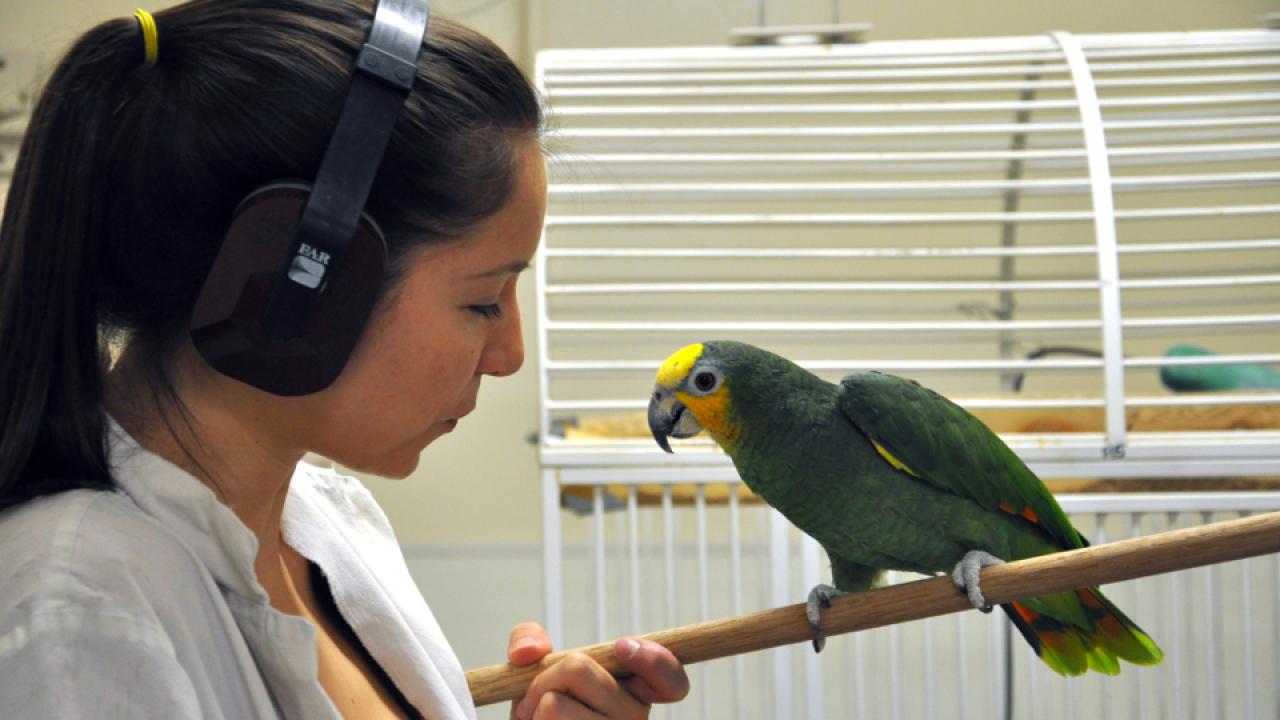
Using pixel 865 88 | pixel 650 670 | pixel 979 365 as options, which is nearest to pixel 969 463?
pixel 650 670

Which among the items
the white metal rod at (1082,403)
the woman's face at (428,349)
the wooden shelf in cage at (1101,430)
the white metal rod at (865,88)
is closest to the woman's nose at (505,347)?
the woman's face at (428,349)

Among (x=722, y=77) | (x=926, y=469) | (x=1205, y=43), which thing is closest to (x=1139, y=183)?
(x=1205, y=43)

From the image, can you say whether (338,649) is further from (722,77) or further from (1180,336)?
(1180,336)

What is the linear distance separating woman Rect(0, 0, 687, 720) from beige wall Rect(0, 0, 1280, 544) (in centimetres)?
172

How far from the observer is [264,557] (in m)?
0.65

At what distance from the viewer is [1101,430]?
1501 mm

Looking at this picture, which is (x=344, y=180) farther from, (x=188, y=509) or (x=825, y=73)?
(x=825, y=73)

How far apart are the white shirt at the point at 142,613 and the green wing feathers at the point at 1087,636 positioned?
0.65 metres

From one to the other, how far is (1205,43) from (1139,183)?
0.29 m

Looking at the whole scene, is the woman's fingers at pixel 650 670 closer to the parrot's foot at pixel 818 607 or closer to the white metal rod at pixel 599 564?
the parrot's foot at pixel 818 607

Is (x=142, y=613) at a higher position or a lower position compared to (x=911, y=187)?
lower

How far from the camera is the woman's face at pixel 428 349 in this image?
537 millimetres

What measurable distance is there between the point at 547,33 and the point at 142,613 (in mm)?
1999

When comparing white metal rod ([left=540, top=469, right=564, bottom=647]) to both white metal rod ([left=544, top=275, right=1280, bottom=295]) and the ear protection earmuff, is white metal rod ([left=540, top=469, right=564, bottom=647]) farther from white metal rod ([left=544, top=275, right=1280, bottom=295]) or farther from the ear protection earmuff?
the ear protection earmuff
